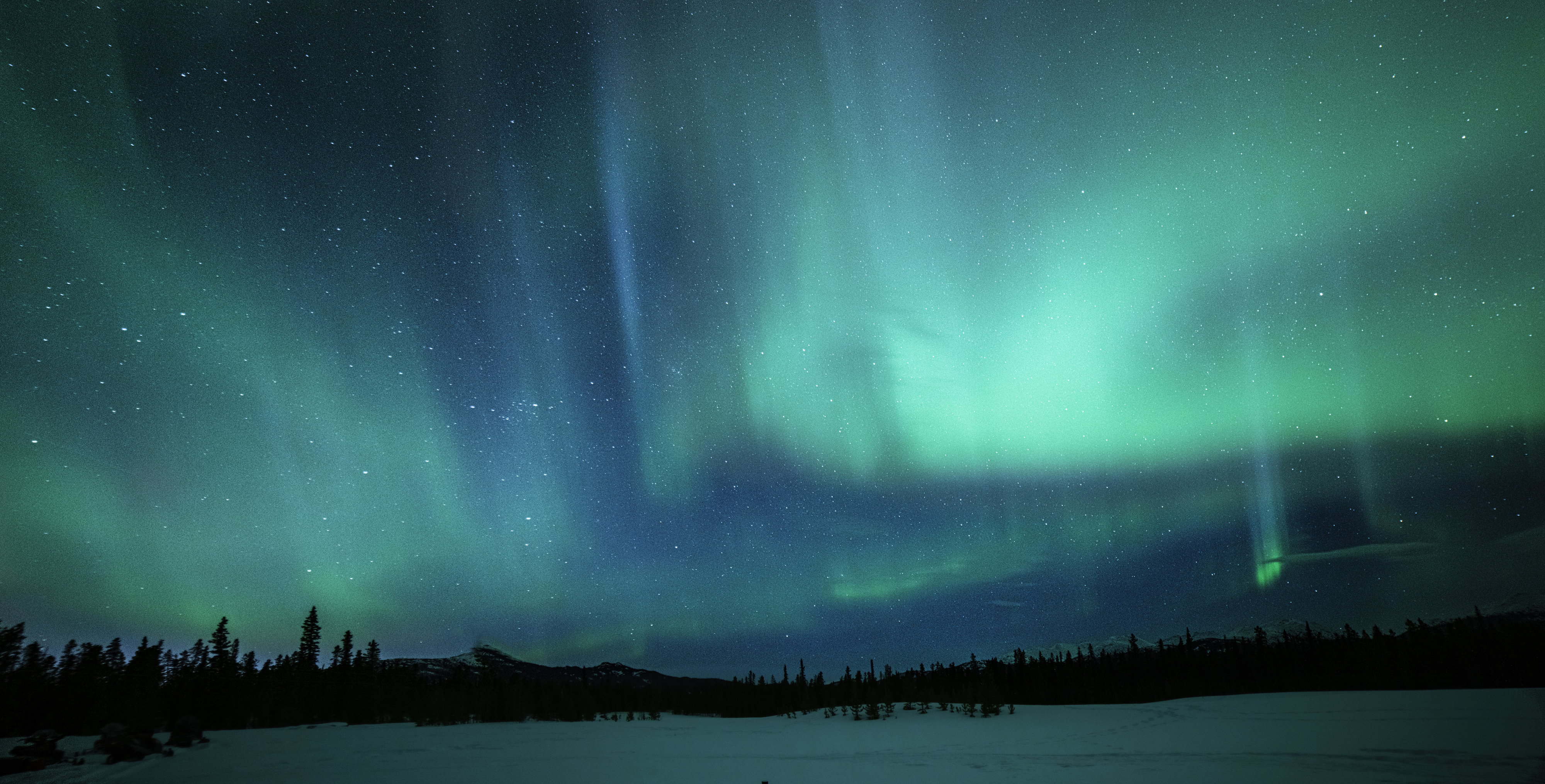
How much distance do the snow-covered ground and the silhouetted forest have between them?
47.4 feet

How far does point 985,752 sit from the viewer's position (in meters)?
15.4

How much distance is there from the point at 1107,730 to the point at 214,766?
81.9 feet

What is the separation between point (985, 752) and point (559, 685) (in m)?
68.0

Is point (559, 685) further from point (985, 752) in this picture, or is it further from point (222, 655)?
point (985, 752)

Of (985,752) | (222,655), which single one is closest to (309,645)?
(222,655)

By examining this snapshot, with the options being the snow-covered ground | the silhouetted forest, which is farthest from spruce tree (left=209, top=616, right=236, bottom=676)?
the snow-covered ground

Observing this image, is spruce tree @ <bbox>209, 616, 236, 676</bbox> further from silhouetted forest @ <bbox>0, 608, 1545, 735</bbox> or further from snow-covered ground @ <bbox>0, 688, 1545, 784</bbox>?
snow-covered ground @ <bbox>0, 688, 1545, 784</bbox>

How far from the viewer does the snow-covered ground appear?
38.1 feet

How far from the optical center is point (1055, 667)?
87188mm

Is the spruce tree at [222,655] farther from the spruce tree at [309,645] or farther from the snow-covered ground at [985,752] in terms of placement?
the snow-covered ground at [985,752]

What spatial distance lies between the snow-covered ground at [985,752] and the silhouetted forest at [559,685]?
1446cm

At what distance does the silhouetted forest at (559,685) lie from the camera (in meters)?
50.0

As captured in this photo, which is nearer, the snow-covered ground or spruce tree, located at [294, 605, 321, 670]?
the snow-covered ground

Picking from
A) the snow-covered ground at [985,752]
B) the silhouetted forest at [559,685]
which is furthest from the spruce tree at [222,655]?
the snow-covered ground at [985,752]
